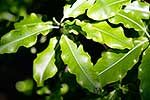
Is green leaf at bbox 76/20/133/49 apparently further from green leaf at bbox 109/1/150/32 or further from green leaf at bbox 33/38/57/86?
green leaf at bbox 33/38/57/86

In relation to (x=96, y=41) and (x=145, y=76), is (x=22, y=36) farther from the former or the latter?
(x=145, y=76)

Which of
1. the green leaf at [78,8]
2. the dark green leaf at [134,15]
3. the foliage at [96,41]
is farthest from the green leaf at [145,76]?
the green leaf at [78,8]

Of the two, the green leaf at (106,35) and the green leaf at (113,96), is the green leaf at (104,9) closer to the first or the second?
the green leaf at (106,35)

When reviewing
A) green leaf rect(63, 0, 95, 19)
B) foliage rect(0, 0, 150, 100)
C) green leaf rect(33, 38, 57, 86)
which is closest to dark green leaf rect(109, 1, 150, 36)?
foliage rect(0, 0, 150, 100)

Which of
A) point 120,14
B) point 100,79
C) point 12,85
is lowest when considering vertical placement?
point 12,85

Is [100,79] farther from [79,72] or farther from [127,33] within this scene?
[127,33]

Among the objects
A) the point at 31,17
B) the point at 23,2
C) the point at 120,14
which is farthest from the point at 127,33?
the point at 23,2
